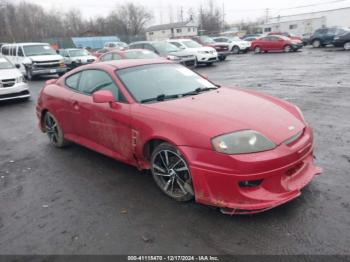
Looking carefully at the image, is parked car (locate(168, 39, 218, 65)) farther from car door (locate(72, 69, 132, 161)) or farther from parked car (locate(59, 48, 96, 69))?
car door (locate(72, 69, 132, 161))

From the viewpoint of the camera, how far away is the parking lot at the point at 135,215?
3.03 meters

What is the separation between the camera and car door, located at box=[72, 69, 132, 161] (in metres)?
4.28

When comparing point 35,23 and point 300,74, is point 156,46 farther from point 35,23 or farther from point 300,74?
point 35,23

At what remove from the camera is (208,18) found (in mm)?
88812

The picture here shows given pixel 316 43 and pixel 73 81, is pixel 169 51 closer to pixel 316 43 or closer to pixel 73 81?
pixel 73 81

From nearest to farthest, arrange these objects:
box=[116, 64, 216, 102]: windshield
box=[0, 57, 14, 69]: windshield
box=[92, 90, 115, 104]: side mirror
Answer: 1. box=[92, 90, 115, 104]: side mirror
2. box=[116, 64, 216, 102]: windshield
3. box=[0, 57, 14, 69]: windshield

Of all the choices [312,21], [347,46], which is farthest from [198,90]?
[312,21]

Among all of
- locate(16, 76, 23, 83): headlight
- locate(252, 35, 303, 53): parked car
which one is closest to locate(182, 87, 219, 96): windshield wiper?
locate(16, 76, 23, 83): headlight

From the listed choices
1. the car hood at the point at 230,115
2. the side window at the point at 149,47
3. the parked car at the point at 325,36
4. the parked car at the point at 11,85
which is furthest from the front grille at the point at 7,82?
the parked car at the point at 325,36

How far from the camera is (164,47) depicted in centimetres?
1878

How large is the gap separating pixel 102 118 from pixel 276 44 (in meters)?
27.1

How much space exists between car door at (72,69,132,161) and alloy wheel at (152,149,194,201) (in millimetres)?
519

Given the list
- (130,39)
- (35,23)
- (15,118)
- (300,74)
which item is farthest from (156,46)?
(35,23)

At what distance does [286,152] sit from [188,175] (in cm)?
104
